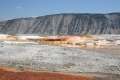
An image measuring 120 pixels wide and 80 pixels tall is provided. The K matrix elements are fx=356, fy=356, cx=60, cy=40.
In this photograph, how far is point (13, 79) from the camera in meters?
14.9

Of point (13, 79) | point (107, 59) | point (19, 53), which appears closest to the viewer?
point (13, 79)

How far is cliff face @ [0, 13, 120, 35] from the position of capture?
10344 centimetres

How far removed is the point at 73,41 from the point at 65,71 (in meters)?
25.2

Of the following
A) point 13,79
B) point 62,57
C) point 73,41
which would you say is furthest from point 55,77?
point 73,41

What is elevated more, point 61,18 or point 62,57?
point 61,18

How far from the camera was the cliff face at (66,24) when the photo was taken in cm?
10344

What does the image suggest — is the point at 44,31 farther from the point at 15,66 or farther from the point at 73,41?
the point at 15,66

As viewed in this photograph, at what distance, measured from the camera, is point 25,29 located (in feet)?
354

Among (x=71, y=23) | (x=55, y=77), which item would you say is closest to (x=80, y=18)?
(x=71, y=23)

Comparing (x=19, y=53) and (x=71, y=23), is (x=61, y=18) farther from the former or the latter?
(x=19, y=53)

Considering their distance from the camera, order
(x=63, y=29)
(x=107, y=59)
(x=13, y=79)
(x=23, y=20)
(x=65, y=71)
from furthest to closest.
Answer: (x=23, y=20) → (x=63, y=29) → (x=107, y=59) → (x=65, y=71) → (x=13, y=79)

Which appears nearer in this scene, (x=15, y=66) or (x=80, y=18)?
(x=15, y=66)

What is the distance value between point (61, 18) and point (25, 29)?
11429 millimetres

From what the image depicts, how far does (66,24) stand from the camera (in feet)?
348
